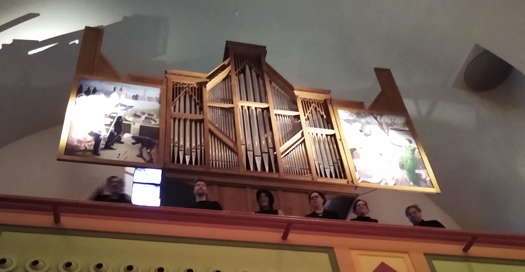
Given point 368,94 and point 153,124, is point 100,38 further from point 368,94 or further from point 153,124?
point 368,94

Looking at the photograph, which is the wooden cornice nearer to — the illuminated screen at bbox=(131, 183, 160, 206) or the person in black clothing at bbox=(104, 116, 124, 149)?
the person in black clothing at bbox=(104, 116, 124, 149)

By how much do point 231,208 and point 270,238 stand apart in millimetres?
1691

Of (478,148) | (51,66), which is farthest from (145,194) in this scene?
(478,148)

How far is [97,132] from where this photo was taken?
588cm

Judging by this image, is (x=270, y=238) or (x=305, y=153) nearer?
(x=270, y=238)

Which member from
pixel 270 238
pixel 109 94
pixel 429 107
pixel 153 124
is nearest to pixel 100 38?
pixel 109 94

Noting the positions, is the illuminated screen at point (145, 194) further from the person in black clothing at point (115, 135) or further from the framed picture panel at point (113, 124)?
the person in black clothing at point (115, 135)

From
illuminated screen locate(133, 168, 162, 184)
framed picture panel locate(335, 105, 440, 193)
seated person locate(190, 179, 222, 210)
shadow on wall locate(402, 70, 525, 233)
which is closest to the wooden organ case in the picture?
framed picture panel locate(335, 105, 440, 193)

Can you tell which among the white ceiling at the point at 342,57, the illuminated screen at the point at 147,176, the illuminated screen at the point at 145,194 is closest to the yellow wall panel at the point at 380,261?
the illuminated screen at the point at 145,194

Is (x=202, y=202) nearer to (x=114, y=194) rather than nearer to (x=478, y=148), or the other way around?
(x=114, y=194)

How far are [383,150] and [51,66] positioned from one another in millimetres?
5155

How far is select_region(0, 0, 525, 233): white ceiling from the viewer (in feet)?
26.8

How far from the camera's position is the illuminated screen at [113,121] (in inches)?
224

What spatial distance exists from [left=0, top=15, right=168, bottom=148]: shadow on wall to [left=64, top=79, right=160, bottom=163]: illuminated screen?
2.27 metres
